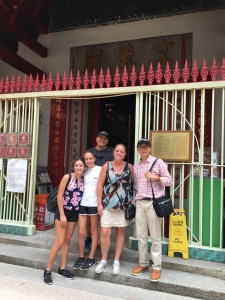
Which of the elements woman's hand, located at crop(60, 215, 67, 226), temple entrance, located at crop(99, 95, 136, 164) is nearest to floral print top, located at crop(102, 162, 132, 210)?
woman's hand, located at crop(60, 215, 67, 226)

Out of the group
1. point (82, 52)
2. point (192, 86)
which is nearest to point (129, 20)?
point (82, 52)

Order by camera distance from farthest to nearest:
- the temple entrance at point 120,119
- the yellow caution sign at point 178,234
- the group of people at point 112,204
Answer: the temple entrance at point 120,119 < the yellow caution sign at point 178,234 < the group of people at point 112,204

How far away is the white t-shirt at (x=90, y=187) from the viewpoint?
3.71 metres

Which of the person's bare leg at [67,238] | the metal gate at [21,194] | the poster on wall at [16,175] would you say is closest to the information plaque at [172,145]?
the person's bare leg at [67,238]

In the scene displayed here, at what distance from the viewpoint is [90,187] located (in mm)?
3756

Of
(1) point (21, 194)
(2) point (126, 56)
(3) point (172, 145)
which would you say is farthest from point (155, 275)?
(2) point (126, 56)

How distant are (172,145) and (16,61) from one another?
4800 mm

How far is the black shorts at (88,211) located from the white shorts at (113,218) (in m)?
0.16

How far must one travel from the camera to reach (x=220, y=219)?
154 inches

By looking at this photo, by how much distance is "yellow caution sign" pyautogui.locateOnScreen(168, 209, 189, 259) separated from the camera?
390 centimetres

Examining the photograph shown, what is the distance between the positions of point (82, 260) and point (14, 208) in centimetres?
194

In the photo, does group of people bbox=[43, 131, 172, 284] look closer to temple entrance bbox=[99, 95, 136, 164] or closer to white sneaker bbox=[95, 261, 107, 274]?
white sneaker bbox=[95, 261, 107, 274]

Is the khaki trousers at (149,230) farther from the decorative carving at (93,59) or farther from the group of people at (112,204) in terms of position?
the decorative carving at (93,59)

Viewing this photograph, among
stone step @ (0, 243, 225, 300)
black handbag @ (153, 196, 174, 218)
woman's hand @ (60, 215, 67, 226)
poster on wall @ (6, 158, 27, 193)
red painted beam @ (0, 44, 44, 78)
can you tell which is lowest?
stone step @ (0, 243, 225, 300)
